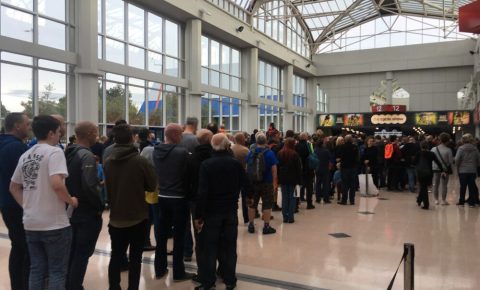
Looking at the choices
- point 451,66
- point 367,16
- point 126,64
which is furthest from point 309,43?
point 126,64

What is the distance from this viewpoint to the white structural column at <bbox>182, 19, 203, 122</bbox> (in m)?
17.7

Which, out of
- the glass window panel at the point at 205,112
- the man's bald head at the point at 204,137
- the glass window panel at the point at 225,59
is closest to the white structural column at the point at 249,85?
the glass window panel at the point at 225,59

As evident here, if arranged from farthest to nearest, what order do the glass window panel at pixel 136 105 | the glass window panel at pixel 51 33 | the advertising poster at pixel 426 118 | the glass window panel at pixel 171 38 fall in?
the advertising poster at pixel 426 118, the glass window panel at pixel 171 38, the glass window panel at pixel 136 105, the glass window panel at pixel 51 33

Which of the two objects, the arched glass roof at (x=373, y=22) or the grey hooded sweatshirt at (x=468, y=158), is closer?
the grey hooded sweatshirt at (x=468, y=158)

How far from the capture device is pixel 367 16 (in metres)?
31.8

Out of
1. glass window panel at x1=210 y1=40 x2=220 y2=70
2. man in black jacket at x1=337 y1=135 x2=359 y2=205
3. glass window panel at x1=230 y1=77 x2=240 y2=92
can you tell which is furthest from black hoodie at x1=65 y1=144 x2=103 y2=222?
glass window panel at x1=230 y1=77 x2=240 y2=92

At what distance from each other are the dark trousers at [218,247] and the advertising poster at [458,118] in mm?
28284

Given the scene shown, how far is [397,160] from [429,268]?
779cm

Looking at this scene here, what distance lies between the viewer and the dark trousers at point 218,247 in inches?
154

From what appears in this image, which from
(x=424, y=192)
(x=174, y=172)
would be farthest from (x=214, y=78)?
(x=174, y=172)

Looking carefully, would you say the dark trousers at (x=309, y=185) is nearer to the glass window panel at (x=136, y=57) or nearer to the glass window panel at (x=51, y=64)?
the glass window panel at (x=51, y=64)

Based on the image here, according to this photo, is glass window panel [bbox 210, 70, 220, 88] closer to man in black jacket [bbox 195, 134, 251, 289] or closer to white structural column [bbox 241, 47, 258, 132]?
white structural column [bbox 241, 47, 258, 132]

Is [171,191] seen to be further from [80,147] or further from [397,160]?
[397,160]

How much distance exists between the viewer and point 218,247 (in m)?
4.09
